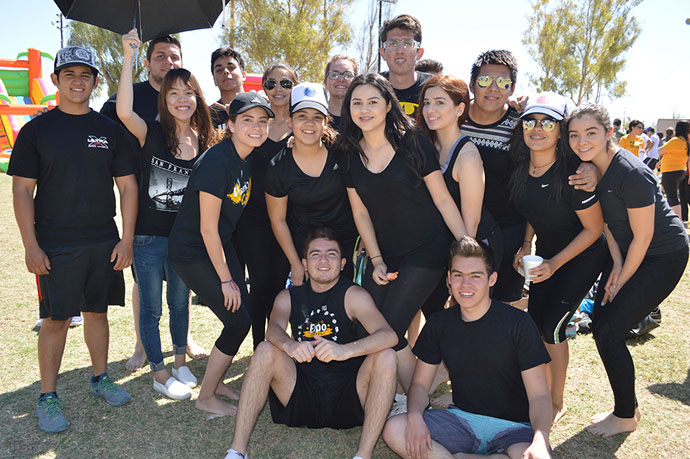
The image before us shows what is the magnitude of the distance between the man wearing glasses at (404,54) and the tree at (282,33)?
17.1 m

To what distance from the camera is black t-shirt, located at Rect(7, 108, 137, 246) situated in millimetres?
3480

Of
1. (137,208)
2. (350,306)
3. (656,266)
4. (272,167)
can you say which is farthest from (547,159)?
(137,208)

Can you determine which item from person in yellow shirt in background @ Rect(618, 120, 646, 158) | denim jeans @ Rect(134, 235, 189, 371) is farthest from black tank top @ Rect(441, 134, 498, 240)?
person in yellow shirt in background @ Rect(618, 120, 646, 158)

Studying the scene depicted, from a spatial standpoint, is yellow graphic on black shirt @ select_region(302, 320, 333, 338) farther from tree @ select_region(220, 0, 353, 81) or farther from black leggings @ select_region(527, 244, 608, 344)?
tree @ select_region(220, 0, 353, 81)

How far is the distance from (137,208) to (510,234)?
3.13 meters

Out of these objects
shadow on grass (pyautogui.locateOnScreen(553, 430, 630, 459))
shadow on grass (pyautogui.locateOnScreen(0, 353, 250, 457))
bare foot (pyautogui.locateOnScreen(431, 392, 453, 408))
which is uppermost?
shadow on grass (pyautogui.locateOnScreen(553, 430, 630, 459))

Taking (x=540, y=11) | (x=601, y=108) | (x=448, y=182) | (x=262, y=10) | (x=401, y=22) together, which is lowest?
(x=448, y=182)

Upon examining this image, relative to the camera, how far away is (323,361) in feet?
10.6

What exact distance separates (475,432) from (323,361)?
1055 millimetres

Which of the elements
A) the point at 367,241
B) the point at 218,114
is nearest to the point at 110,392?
the point at 367,241

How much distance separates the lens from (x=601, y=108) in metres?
3.33

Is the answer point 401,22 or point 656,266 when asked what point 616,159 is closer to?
point 656,266

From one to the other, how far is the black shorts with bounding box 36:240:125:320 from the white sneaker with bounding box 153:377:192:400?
0.85m

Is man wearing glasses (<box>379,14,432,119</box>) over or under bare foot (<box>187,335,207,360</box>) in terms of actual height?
over
